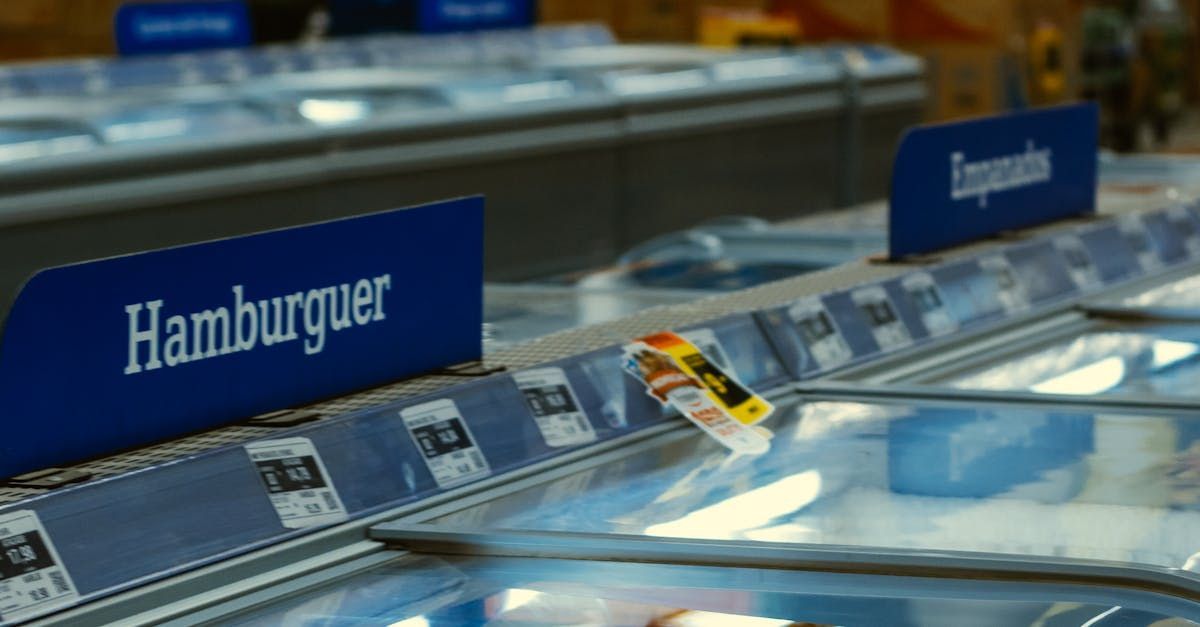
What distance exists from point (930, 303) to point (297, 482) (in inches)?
41.8

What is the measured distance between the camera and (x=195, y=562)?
1217mm

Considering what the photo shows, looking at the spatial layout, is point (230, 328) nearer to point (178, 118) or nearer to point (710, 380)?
point (710, 380)

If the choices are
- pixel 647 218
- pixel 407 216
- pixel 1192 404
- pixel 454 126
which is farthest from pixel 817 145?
pixel 407 216

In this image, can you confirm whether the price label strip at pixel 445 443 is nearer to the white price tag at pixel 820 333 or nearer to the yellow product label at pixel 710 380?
the yellow product label at pixel 710 380

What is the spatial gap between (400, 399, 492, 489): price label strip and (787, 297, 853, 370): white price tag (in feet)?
1.87

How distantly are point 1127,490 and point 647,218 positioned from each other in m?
3.46

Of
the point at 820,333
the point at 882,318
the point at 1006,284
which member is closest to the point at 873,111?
the point at 1006,284

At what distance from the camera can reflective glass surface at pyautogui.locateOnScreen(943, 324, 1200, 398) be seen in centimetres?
194

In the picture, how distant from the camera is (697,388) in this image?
1728 mm

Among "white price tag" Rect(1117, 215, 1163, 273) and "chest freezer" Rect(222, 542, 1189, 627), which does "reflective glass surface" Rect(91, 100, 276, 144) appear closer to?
"white price tag" Rect(1117, 215, 1163, 273)

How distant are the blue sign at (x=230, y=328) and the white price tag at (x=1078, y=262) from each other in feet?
3.83

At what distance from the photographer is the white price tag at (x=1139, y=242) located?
2684 millimetres

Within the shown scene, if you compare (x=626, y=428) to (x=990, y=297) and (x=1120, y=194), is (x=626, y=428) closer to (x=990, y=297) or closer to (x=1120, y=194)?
(x=990, y=297)

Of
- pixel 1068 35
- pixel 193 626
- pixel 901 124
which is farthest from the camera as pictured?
pixel 1068 35
